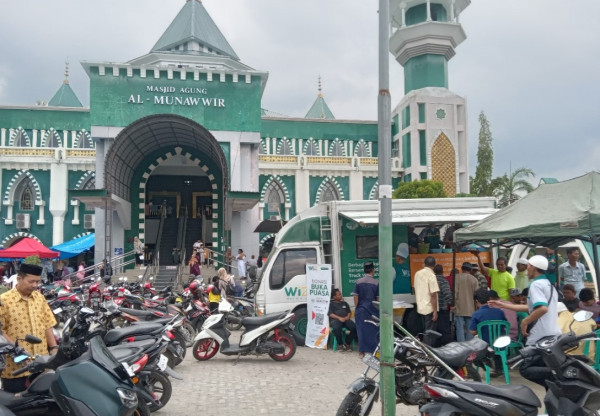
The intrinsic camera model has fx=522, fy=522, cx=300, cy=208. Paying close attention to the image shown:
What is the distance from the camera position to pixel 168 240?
25.2 meters

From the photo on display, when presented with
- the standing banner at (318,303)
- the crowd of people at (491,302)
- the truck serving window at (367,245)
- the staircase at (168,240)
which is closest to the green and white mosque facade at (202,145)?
the staircase at (168,240)

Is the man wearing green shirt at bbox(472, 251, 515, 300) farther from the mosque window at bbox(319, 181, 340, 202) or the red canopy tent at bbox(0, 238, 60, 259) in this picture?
the mosque window at bbox(319, 181, 340, 202)

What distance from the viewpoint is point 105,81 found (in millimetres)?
22938

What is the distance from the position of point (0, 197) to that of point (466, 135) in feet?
87.2

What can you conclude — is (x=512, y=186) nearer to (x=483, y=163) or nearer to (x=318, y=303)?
(x=483, y=163)

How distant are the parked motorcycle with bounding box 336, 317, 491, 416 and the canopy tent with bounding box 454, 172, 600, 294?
9.59 ft

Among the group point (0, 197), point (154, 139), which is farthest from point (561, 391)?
point (0, 197)

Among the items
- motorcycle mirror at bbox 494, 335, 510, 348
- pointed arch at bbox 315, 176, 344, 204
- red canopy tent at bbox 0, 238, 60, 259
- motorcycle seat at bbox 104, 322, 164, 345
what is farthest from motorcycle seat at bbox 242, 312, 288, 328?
pointed arch at bbox 315, 176, 344, 204

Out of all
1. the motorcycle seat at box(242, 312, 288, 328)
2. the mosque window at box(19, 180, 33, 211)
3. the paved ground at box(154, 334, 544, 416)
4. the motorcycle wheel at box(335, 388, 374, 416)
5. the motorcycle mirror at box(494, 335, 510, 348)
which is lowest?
the paved ground at box(154, 334, 544, 416)

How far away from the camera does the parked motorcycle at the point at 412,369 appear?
4793 mm

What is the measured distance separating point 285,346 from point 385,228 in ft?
15.4

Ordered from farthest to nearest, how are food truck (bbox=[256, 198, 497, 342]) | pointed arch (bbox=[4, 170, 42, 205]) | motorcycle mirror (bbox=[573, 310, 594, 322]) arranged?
1. pointed arch (bbox=[4, 170, 42, 205])
2. food truck (bbox=[256, 198, 497, 342])
3. motorcycle mirror (bbox=[573, 310, 594, 322])

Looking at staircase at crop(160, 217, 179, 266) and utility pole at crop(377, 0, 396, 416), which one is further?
staircase at crop(160, 217, 179, 266)

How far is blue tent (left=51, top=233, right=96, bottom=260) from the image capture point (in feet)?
79.7
